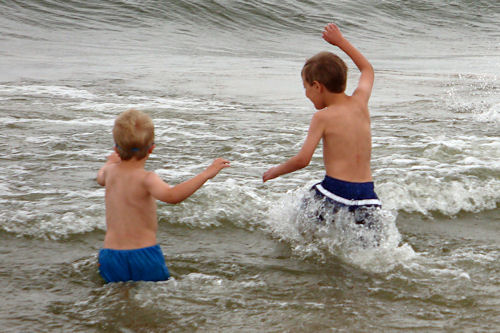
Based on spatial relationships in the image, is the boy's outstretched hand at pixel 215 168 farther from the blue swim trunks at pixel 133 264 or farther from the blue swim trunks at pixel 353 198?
the blue swim trunks at pixel 353 198

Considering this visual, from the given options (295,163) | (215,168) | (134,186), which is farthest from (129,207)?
(295,163)

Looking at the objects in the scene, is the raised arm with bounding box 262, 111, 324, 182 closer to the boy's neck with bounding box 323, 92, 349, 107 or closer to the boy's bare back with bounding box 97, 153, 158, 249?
the boy's neck with bounding box 323, 92, 349, 107

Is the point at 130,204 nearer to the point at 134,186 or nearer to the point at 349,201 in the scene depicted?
the point at 134,186

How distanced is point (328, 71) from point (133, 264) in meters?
1.67

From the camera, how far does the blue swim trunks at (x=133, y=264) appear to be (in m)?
3.38

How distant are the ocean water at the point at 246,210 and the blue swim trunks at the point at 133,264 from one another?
2.9 inches

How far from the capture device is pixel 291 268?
3.81 metres

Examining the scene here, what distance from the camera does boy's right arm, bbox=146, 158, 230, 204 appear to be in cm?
316

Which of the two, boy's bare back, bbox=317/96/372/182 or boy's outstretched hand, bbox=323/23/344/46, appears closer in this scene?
boy's bare back, bbox=317/96/372/182

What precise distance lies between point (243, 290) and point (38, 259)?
4.39 feet

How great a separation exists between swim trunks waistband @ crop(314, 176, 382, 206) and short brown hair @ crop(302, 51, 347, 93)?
60 cm

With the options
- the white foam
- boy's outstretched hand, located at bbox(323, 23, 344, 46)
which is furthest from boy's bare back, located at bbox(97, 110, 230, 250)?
boy's outstretched hand, located at bbox(323, 23, 344, 46)

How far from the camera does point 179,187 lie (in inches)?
124

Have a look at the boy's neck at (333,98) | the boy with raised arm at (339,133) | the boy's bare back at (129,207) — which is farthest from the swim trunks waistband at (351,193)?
the boy's bare back at (129,207)
